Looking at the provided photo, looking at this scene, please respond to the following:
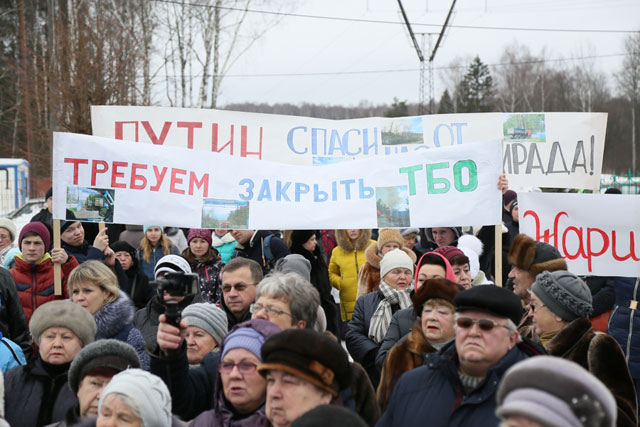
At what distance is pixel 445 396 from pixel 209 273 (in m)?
3.74

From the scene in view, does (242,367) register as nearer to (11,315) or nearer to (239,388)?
(239,388)

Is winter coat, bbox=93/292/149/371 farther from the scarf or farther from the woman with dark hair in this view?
the woman with dark hair

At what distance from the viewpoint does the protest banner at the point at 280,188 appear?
5949mm

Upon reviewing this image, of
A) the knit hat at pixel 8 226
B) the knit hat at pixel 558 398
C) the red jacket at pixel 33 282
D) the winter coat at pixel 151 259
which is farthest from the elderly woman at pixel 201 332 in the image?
the winter coat at pixel 151 259

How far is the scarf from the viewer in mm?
5223

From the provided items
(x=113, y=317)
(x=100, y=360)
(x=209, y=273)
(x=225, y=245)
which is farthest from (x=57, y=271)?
(x=225, y=245)

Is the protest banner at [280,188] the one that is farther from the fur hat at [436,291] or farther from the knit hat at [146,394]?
the knit hat at [146,394]

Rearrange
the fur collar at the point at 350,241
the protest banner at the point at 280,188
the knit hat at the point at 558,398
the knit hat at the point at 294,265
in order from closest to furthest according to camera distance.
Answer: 1. the knit hat at the point at 558,398
2. the protest banner at the point at 280,188
3. the knit hat at the point at 294,265
4. the fur collar at the point at 350,241

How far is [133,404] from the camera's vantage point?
299 centimetres

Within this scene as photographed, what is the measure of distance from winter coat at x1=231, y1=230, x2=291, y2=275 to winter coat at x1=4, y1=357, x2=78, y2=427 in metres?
3.30

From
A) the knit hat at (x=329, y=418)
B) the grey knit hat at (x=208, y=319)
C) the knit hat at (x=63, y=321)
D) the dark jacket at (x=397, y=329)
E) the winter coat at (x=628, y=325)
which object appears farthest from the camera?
the winter coat at (x=628, y=325)

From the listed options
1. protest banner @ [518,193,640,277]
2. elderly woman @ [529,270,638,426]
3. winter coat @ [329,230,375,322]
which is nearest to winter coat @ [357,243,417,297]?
winter coat @ [329,230,375,322]

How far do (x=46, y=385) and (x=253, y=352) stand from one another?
1278mm

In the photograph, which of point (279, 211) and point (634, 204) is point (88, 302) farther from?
point (634, 204)
